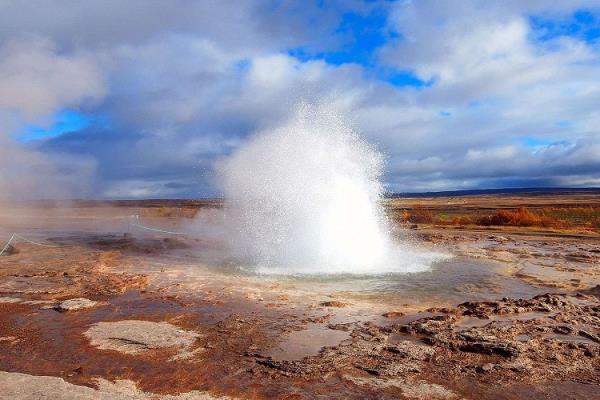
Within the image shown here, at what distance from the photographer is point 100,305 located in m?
6.84

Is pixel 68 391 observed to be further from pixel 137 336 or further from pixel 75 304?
pixel 75 304

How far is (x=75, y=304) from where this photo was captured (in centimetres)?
672

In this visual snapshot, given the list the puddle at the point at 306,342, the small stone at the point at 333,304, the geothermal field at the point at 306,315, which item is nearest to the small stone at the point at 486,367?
the geothermal field at the point at 306,315

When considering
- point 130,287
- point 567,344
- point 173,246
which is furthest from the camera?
point 173,246

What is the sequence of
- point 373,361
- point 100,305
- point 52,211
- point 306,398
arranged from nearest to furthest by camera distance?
point 306,398, point 373,361, point 100,305, point 52,211

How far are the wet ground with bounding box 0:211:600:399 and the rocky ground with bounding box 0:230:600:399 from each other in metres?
0.02

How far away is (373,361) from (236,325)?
78.8 inches

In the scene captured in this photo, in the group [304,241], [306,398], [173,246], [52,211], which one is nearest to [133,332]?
A: [306,398]

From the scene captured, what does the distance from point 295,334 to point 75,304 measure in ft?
11.3

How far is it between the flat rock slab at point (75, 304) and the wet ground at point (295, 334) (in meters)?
0.04

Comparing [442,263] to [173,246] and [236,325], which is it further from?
[173,246]

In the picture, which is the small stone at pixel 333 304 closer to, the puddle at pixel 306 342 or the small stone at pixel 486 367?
the puddle at pixel 306 342

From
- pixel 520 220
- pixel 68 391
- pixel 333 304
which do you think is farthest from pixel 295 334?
pixel 520 220

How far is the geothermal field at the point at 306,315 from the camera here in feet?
13.3
